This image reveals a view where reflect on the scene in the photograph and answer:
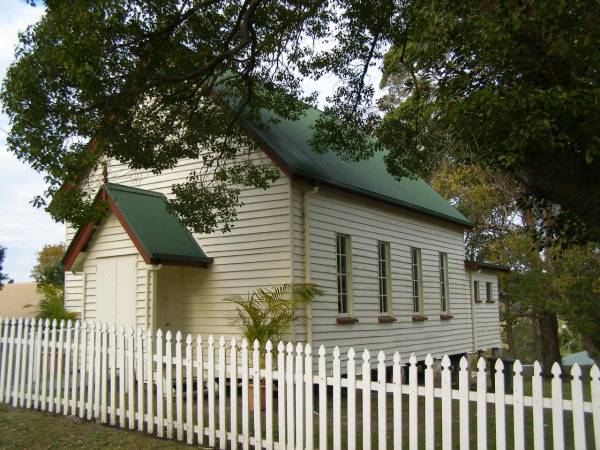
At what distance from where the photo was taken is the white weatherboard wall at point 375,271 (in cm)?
1316

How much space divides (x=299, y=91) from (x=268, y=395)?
792 cm

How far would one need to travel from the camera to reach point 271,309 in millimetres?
11727

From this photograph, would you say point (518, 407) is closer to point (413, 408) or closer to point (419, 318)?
point (413, 408)

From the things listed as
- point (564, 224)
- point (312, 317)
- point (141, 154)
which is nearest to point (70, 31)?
point (141, 154)

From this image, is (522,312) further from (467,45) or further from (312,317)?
(467,45)

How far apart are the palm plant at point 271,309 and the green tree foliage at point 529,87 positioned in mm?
4761

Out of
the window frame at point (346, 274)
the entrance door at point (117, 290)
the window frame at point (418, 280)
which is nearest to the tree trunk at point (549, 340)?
the window frame at point (418, 280)

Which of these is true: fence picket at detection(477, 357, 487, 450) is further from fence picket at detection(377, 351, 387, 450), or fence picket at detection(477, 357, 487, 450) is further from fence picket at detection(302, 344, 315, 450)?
fence picket at detection(302, 344, 315, 450)

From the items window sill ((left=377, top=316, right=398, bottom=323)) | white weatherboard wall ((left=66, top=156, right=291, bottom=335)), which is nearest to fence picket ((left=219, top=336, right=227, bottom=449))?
white weatherboard wall ((left=66, top=156, right=291, bottom=335))

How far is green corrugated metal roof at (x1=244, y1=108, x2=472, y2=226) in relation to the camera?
1292 cm

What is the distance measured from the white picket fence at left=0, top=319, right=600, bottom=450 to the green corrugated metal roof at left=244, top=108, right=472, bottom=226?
14.2ft

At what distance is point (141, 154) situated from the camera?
463 inches

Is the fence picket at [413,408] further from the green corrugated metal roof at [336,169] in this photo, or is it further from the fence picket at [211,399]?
the green corrugated metal roof at [336,169]

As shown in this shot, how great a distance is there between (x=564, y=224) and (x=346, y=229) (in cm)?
548
